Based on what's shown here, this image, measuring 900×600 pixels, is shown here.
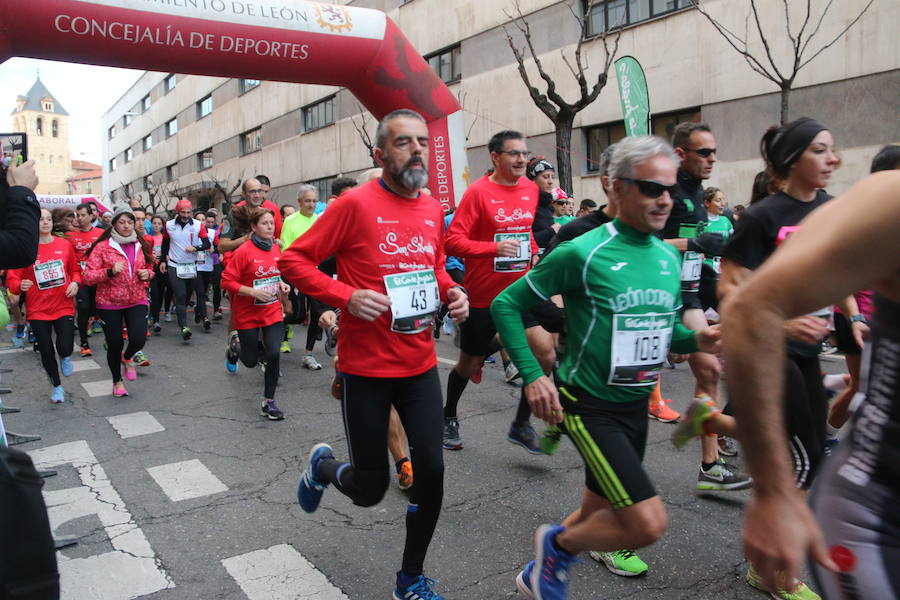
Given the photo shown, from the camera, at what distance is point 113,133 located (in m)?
69.9

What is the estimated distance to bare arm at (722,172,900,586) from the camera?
3.78 feet

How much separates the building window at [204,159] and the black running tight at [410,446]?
42332 mm

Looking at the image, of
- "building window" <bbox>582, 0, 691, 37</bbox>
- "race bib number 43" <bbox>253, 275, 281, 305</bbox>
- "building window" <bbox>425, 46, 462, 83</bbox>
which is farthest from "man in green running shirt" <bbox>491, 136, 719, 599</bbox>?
"building window" <bbox>425, 46, 462, 83</bbox>

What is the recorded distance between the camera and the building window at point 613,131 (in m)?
16.1

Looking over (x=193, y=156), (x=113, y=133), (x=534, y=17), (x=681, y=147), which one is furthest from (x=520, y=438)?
(x=113, y=133)

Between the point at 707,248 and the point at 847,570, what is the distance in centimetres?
310

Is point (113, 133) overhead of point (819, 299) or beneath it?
overhead

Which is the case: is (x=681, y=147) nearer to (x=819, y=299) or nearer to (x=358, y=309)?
(x=358, y=309)

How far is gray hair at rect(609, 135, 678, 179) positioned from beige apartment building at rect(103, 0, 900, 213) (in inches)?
455

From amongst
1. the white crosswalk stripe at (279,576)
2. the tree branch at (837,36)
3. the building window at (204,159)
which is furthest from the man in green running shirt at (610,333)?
the building window at (204,159)

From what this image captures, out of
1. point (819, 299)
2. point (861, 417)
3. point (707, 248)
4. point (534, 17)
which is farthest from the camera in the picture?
point (534, 17)

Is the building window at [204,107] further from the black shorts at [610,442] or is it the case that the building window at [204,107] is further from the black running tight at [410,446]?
the black shorts at [610,442]

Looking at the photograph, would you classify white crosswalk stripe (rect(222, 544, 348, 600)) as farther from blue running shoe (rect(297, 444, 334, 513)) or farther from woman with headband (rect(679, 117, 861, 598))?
woman with headband (rect(679, 117, 861, 598))

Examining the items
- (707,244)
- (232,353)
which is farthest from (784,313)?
(232,353)
